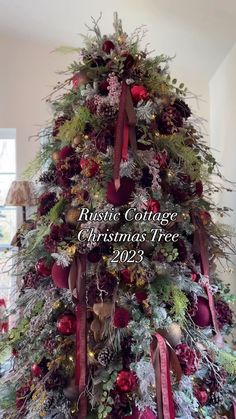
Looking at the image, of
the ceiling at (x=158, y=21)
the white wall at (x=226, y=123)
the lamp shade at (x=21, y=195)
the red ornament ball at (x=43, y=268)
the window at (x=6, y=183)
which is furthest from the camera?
the window at (x=6, y=183)

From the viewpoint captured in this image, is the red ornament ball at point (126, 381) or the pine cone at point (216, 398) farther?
the pine cone at point (216, 398)

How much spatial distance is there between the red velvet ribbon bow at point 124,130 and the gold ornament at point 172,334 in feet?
1.50

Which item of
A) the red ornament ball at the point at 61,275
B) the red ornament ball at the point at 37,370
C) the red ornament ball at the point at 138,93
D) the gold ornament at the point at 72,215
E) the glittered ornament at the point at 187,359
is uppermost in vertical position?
the red ornament ball at the point at 138,93

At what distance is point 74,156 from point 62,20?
1.38 metres

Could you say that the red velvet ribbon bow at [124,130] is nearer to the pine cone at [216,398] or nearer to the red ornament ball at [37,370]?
the red ornament ball at [37,370]

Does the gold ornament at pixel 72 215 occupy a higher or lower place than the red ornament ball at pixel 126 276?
higher

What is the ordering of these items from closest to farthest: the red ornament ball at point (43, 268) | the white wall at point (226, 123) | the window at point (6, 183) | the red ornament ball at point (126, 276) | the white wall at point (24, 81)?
the red ornament ball at point (126, 276) < the red ornament ball at point (43, 268) < the white wall at point (226, 123) < the white wall at point (24, 81) < the window at point (6, 183)

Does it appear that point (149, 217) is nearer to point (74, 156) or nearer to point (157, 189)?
point (157, 189)

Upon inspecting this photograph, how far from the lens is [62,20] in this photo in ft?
7.33

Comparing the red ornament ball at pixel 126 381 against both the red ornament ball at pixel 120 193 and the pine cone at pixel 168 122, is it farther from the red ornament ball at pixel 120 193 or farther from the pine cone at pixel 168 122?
the pine cone at pixel 168 122

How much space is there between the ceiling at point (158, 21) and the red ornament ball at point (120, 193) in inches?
39.5

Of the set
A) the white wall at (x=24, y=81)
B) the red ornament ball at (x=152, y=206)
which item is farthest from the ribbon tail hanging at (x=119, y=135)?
the white wall at (x=24, y=81)

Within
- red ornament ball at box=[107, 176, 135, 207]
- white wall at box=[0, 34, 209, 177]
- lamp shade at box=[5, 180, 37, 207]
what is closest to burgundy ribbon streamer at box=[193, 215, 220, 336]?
red ornament ball at box=[107, 176, 135, 207]

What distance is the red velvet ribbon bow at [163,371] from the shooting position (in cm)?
104
